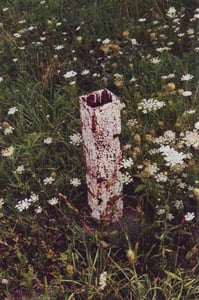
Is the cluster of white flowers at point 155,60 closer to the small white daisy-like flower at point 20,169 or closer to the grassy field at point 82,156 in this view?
the grassy field at point 82,156

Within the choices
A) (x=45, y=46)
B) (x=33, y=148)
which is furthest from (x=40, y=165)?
(x=45, y=46)

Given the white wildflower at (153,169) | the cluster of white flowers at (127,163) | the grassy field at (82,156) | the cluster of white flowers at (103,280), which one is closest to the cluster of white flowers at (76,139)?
the grassy field at (82,156)

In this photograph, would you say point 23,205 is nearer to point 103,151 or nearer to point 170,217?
point 103,151

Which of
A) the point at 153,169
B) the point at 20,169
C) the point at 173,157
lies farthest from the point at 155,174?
the point at 20,169

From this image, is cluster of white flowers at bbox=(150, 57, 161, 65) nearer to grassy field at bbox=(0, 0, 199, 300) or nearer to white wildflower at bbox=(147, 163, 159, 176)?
grassy field at bbox=(0, 0, 199, 300)

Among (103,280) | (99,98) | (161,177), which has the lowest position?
(103,280)

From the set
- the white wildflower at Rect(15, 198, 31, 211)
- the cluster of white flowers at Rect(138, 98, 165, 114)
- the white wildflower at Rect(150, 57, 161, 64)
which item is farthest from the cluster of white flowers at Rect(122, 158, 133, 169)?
the white wildflower at Rect(150, 57, 161, 64)

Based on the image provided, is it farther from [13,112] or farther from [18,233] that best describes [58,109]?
[18,233]
